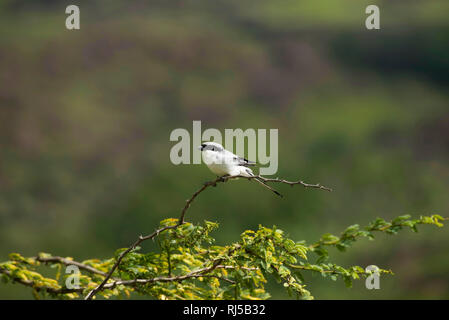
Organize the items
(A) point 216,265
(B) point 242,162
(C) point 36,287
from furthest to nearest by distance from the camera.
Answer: (B) point 242,162, (C) point 36,287, (A) point 216,265

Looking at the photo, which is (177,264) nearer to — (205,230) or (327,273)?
(205,230)

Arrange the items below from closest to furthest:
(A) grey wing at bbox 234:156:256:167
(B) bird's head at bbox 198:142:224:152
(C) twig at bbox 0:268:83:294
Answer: (C) twig at bbox 0:268:83:294 → (A) grey wing at bbox 234:156:256:167 → (B) bird's head at bbox 198:142:224:152

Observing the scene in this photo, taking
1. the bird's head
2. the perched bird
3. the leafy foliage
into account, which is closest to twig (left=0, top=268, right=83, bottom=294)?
the leafy foliage

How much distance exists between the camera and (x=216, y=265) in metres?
2.46

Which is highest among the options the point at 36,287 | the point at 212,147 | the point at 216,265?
the point at 212,147

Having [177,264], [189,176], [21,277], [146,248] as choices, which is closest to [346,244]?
[177,264]

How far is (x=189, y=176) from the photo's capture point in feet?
36.2

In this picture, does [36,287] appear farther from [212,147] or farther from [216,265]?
[212,147]

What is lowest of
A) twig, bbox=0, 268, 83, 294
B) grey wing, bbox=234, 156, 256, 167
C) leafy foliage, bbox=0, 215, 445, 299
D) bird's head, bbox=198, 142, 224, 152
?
twig, bbox=0, 268, 83, 294

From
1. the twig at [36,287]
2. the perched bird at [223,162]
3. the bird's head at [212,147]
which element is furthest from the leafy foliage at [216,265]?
the bird's head at [212,147]

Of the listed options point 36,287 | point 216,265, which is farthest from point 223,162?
point 36,287

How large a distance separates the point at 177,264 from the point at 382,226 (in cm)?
103

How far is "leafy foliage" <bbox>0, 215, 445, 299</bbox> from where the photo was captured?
235 cm

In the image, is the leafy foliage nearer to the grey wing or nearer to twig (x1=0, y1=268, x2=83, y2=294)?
twig (x1=0, y1=268, x2=83, y2=294)
